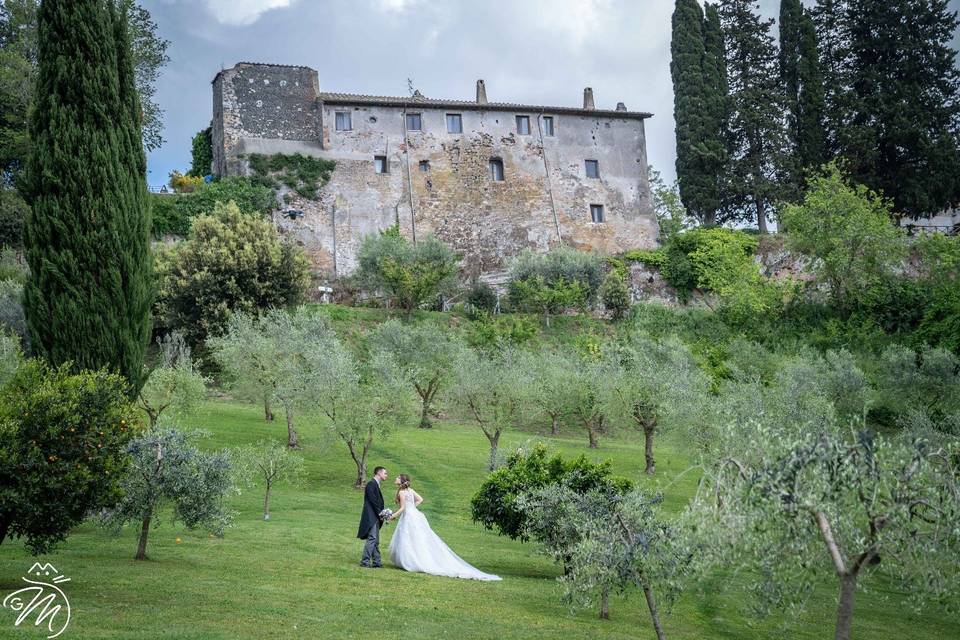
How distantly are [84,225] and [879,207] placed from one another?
48120mm

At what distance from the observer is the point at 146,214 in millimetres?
22188

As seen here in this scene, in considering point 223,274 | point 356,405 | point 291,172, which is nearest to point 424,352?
point 223,274

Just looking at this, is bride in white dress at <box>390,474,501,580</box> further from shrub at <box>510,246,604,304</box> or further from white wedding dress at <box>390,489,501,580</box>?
shrub at <box>510,246,604,304</box>

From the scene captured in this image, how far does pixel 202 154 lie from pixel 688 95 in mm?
31951

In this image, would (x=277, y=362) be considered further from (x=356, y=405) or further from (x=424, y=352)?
(x=424, y=352)

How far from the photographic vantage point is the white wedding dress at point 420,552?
1861cm

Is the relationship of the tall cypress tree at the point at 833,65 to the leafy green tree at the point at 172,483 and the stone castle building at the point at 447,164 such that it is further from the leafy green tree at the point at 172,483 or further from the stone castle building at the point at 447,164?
the leafy green tree at the point at 172,483

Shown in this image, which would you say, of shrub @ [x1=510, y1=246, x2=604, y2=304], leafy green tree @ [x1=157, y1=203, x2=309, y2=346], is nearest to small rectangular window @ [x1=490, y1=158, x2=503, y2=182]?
shrub @ [x1=510, y1=246, x2=604, y2=304]

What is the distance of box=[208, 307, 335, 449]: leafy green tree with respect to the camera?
3095 cm

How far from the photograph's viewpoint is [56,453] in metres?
14.4

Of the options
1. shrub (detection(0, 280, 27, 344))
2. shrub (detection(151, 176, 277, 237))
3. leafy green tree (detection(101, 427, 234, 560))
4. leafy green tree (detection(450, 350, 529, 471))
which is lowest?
leafy green tree (detection(101, 427, 234, 560))

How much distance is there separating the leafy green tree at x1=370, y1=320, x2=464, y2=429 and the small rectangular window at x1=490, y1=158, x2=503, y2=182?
23.2 meters

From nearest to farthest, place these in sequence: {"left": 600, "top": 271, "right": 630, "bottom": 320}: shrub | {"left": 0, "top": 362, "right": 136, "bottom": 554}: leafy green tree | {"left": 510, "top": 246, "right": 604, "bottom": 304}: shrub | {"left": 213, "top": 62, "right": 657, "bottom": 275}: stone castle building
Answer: {"left": 0, "top": 362, "right": 136, "bottom": 554}: leafy green tree, {"left": 600, "top": 271, "right": 630, "bottom": 320}: shrub, {"left": 510, "top": 246, "right": 604, "bottom": 304}: shrub, {"left": 213, "top": 62, "right": 657, "bottom": 275}: stone castle building

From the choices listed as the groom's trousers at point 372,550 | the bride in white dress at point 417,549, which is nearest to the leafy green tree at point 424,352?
the bride in white dress at point 417,549
